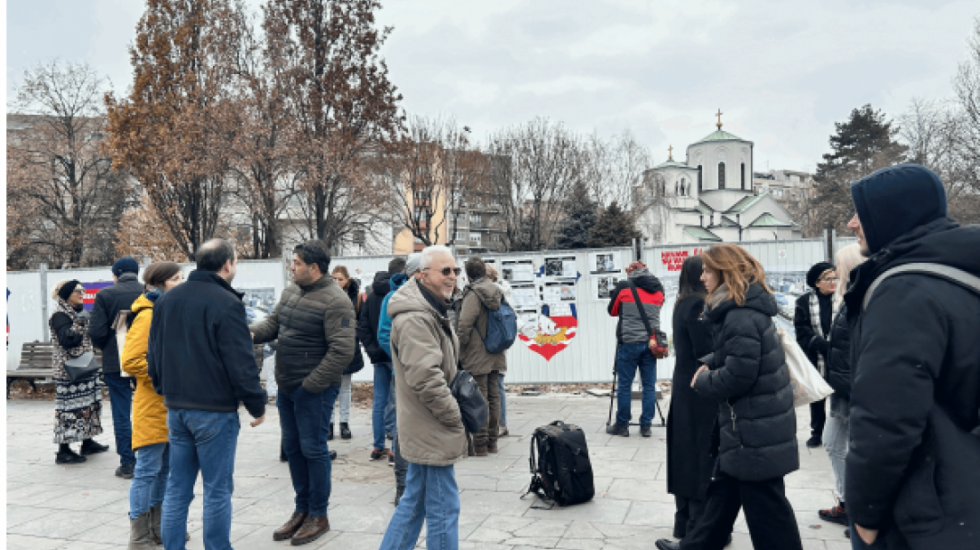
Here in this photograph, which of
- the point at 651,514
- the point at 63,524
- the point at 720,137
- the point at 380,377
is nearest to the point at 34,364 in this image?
the point at 63,524

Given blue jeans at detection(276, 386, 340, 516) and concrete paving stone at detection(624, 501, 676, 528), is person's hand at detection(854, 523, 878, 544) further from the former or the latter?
blue jeans at detection(276, 386, 340, 516)

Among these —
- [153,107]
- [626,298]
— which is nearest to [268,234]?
[153,107]

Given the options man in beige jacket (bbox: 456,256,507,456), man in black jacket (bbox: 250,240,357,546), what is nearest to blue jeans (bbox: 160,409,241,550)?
man in black jacket (bbox: 250,240,357,546)

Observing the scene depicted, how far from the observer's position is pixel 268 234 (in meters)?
21.5

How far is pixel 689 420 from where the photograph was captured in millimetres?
4445

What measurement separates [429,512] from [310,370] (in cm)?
158

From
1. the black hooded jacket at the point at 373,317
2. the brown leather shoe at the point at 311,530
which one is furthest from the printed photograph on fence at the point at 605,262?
the brown leather shoe at the point at 311,530

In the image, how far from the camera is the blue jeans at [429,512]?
12.3ft

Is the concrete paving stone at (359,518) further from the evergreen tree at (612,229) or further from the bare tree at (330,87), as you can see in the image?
the evergreen tree at (612,229)

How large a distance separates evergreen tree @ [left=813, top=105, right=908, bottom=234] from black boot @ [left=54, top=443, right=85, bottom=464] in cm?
5405

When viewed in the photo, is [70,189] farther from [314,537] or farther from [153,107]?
[314,537]

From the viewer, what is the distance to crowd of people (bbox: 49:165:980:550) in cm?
197

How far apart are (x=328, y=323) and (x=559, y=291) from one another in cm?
638

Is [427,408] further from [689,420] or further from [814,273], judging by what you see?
[814,273]
